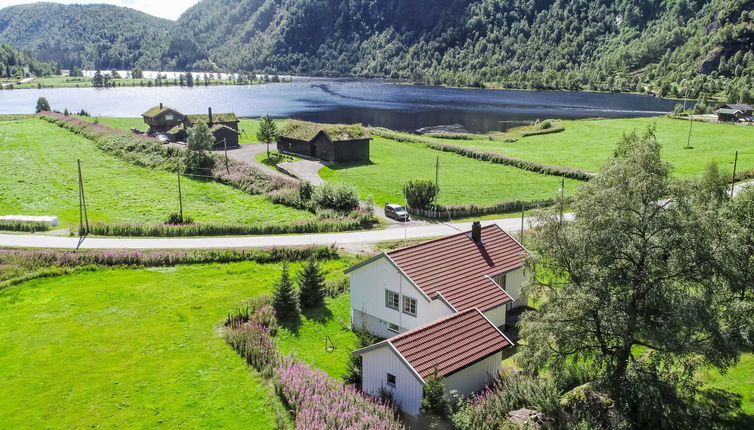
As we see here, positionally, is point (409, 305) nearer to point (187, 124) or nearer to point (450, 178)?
point (450, 178)

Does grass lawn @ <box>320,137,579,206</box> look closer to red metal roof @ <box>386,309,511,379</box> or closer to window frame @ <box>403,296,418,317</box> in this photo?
window frame @ <box>403,296,418,317</box>

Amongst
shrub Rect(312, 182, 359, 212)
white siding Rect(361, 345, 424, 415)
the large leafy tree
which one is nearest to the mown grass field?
white siding Rect(361, 345, 424, 415)

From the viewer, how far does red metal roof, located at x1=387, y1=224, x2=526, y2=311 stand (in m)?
29.7

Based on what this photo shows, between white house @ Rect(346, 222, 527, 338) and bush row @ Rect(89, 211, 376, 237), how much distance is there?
1781cm

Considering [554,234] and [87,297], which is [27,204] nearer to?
[87,297]

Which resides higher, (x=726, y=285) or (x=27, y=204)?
(x=726, y=285)

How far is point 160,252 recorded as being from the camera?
43000 mm

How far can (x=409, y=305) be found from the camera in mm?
30125

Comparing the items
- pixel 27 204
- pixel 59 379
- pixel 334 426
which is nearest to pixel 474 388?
pixel 334 426

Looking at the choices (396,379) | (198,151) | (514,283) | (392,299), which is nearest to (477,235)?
(514,283)

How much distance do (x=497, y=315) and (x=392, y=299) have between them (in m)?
5.70

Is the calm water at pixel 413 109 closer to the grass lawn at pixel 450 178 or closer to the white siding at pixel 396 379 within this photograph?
the grass lawn at pixel 450 178

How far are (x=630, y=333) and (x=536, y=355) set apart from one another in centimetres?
336

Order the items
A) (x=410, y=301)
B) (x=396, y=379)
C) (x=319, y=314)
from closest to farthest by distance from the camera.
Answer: (x=396, y=379)
(x=410, y=301)
(x=319, y=314)
